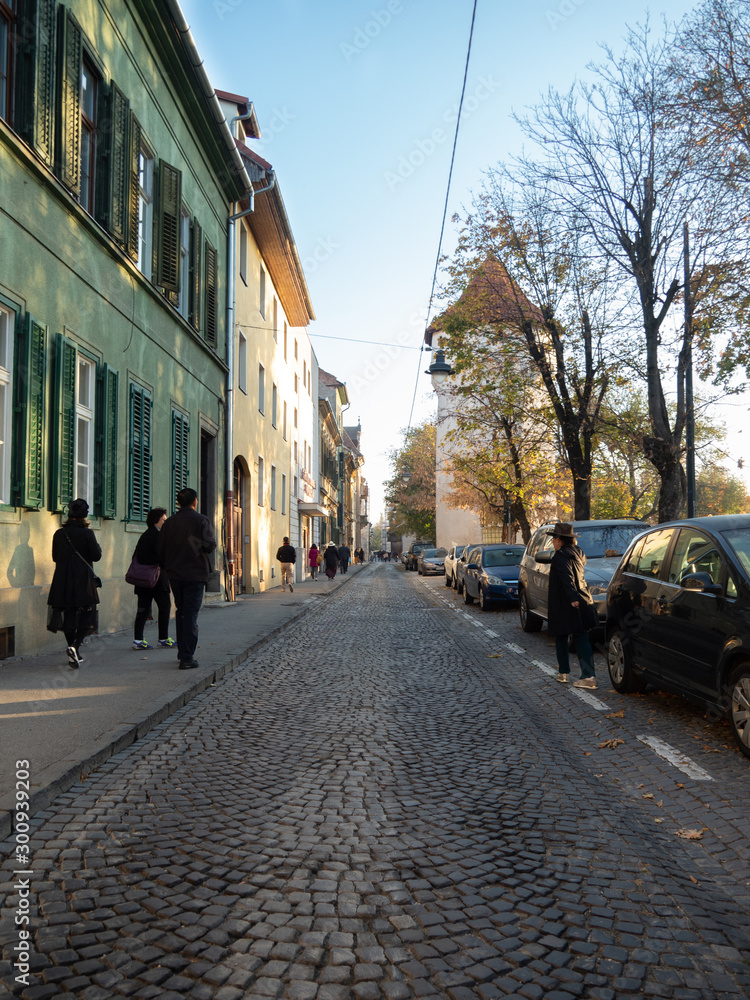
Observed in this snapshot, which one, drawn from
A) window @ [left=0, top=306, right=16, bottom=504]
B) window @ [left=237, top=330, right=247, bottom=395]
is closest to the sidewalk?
window @ [left=0, top=306, right=16, bottom=504]

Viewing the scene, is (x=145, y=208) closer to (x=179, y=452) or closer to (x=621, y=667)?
(x=179, y=452)

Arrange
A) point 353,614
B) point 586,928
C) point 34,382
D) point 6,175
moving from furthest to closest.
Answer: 1. point 353,614
2. point 34,382
3. point 6,175
4. point 586,928

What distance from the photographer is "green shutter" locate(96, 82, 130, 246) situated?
11914mm

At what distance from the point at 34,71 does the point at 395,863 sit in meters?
9.34

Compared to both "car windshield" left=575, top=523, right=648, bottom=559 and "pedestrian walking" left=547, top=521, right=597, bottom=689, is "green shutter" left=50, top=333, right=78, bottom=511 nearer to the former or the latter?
"pedestrian walking" left=547, top=521, right=597, bottom=689

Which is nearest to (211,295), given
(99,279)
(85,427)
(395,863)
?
(99,279)

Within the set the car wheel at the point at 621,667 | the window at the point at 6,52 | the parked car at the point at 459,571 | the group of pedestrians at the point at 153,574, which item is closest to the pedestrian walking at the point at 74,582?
the group of pedestrians at the point at 153,574

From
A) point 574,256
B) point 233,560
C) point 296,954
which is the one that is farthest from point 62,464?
point 574,256

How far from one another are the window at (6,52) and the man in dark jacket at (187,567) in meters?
4.79

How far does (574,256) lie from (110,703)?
643 inches

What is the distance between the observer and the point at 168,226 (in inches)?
591

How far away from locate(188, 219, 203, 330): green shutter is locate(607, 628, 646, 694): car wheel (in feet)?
40.2

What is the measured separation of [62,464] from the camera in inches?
398

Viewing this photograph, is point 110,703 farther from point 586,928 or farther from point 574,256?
point 574,256
